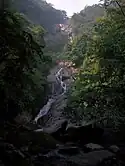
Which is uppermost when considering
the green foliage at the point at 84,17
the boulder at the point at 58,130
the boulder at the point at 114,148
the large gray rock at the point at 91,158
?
the green foliage at the point at 84,17

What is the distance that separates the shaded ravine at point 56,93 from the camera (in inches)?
794

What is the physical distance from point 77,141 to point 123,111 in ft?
12.5

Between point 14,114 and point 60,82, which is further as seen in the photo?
point 60,82

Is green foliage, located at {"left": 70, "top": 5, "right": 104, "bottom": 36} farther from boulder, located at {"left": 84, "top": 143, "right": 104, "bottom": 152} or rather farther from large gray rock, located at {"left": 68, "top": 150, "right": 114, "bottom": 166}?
large gray rock, located at {"left": 68, "top": 150, "right": 114, "bottom": 166}

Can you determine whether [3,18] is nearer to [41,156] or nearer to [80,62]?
[41,156]

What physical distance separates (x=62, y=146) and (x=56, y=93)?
43.4 ft

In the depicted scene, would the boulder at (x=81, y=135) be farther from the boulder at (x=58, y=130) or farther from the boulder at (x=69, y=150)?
the boulder at (x=69, y=150)

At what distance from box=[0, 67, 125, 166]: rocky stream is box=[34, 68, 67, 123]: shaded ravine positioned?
607 centimetres

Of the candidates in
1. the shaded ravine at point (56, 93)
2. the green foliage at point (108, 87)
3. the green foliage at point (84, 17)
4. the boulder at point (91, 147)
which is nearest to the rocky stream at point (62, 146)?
the boulder at point (91, 147)

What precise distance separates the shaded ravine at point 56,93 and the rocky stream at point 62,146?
6072 mm

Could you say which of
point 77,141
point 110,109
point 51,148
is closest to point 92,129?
point 77,141

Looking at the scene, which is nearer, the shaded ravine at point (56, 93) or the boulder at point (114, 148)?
the boulder at point (114, 148)

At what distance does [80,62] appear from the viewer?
20.3m

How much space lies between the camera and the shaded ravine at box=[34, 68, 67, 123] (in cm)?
2016
